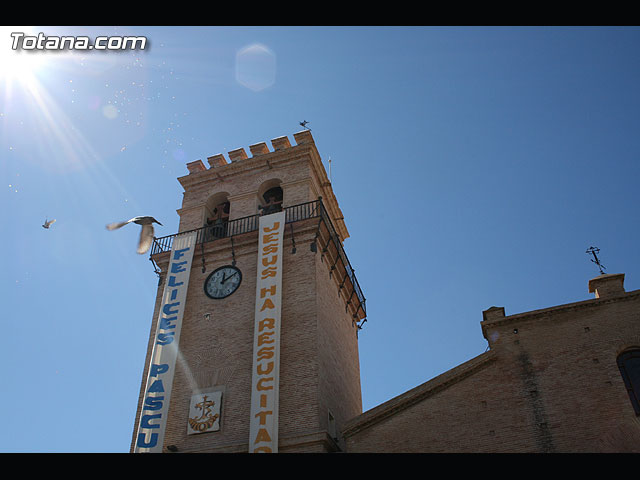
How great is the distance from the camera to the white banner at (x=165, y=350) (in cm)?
1499

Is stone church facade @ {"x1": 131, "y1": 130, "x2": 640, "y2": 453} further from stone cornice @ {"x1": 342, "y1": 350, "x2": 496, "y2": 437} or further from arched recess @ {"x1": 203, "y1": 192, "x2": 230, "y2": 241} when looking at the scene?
arched recess @ {"x1": 203, "y1": 192, "x2": 230, "y2": 241}

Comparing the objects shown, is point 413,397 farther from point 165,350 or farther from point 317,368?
point 165,350

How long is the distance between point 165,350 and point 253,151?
357 inches

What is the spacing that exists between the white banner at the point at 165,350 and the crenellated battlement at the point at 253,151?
4.20 meters

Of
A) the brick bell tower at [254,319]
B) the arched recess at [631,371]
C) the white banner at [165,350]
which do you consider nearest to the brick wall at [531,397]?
the arched recess at [631,371]

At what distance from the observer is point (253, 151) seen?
2253cm

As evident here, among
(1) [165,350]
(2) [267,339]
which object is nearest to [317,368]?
(2) [267,339]

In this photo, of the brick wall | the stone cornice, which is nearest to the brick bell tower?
the stone cornice

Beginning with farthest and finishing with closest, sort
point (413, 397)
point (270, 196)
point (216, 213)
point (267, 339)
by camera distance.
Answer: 1. point (216, 213)
2. point (270, 196)
3. point (267, 339)
4. point (413, 397)

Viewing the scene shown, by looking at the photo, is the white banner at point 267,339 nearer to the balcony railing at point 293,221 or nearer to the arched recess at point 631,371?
the balcony railing at point 293,221

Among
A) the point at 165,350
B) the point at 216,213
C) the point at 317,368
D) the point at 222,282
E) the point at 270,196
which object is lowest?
the point at 317,368

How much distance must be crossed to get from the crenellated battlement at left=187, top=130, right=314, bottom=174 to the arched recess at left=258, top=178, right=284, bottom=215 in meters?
1.48
